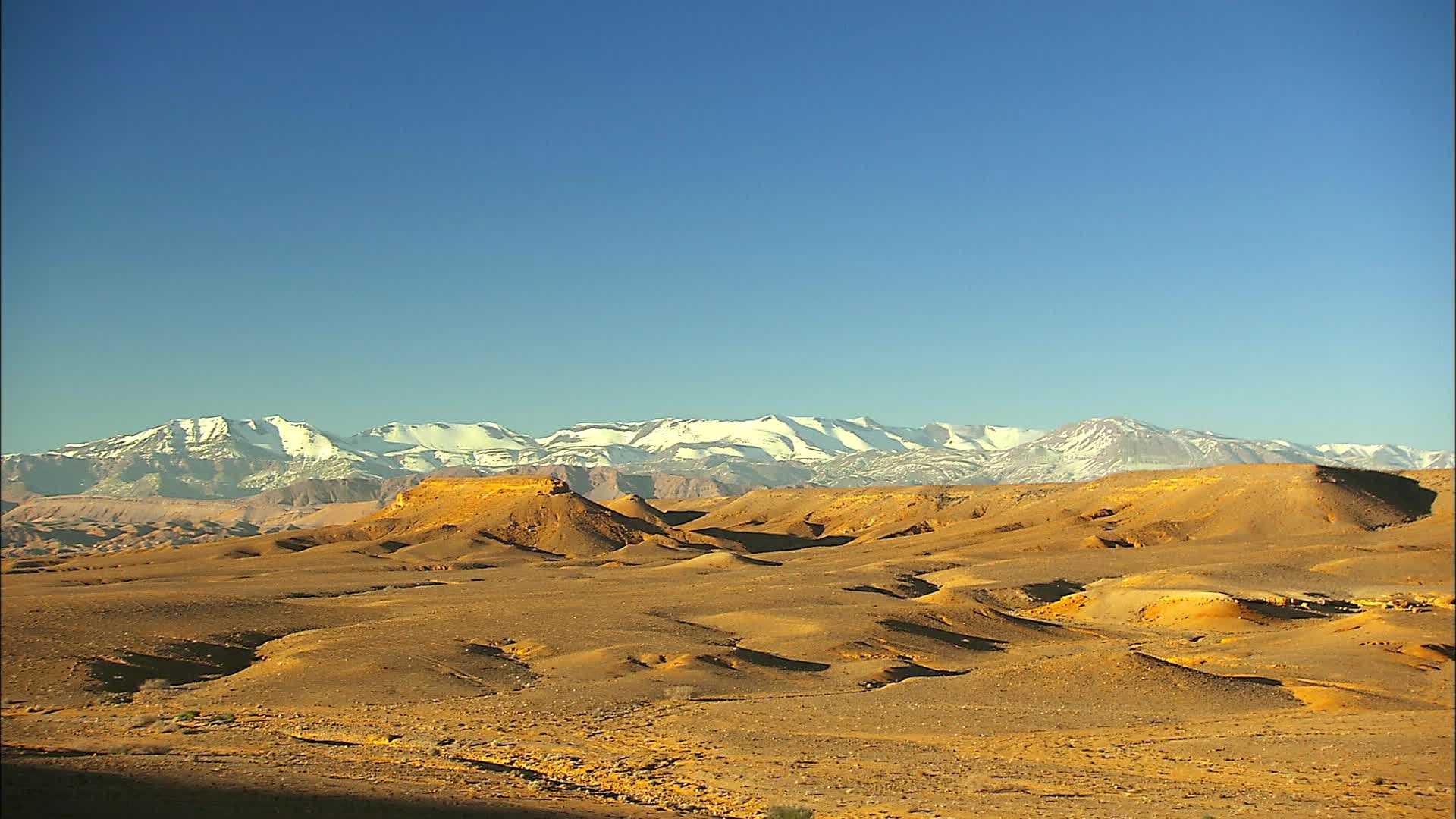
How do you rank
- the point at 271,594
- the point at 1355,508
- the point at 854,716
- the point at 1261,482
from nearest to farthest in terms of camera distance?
the point at 854,716
the point at 271,594
the point at 1355,508
the point at 1261,482

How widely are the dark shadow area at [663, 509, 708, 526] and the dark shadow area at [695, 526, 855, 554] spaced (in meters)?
20.2

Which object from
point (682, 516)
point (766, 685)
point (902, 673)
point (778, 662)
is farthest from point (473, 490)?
point (766, 685)

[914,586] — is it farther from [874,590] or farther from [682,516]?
[682,516]

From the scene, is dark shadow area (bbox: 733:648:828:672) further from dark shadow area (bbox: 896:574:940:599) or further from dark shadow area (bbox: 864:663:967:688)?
dark shadow area (bbox: 896:574:940:599)

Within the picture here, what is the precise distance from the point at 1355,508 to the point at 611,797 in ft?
284

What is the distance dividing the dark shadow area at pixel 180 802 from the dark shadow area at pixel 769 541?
94.8 metres

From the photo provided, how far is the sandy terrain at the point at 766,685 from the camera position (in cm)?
1961

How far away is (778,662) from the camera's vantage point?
1561 inches

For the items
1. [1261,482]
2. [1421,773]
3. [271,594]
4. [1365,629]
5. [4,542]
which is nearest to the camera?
[1421,773]

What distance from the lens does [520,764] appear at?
22203mm

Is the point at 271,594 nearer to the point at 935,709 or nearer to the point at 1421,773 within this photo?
the point at 935,709

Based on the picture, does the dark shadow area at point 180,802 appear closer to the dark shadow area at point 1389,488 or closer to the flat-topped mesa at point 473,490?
the dark shadow area at point 1389,488

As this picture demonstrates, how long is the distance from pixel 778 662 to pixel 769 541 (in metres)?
82.0

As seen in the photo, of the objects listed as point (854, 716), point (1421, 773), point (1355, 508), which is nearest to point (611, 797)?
point (854, 716)
